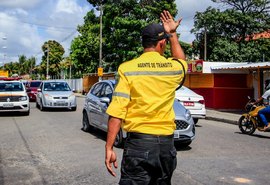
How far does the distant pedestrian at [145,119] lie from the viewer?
2912mm

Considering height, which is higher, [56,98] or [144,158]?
[144,158]

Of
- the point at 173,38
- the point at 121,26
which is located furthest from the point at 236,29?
A: the point at 173,38

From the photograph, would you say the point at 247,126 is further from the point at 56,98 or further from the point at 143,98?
the point at 56,98

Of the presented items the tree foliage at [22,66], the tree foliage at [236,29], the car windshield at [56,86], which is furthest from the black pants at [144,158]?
the tree foliage at [22,66]

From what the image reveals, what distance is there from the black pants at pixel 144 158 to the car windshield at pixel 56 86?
17.6 meters

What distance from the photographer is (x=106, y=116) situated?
9688 mm

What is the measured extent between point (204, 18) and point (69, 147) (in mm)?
36328

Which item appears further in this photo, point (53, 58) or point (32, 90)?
point (53, 58)

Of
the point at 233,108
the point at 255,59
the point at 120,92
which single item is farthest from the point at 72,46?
the point at 120,92

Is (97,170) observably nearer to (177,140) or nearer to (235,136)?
(177,140)

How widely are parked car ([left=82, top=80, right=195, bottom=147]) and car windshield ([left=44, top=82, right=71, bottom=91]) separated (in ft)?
29.0

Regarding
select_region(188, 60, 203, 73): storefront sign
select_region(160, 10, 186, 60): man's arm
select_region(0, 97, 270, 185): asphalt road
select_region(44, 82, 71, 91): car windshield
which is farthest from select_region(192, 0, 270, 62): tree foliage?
select_region(160, 10, 186, 60): man's arm

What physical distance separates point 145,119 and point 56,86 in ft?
59.3

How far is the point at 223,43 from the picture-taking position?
41562 mm
